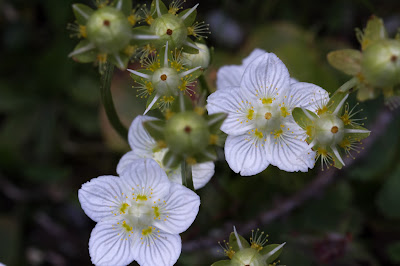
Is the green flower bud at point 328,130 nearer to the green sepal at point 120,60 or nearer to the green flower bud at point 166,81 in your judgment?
the green flower bud at point 166,81

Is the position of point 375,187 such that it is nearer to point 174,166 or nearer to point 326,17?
point 326,17

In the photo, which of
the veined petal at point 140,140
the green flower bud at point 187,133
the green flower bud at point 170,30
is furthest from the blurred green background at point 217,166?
the green flower bud at point 187,133

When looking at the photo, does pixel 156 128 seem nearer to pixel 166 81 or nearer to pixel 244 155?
pixel 166 81

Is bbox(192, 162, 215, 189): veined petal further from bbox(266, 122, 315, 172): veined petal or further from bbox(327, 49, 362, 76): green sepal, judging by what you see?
bbox(327, 49, 362, 76): green sepal

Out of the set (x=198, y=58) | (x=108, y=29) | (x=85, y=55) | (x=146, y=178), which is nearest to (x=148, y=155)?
(x=146, y=178)

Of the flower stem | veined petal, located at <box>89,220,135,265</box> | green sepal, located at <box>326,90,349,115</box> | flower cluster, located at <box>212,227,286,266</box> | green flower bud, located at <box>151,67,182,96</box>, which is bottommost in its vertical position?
flower cluster, located at <box>212,227,286,266</box>

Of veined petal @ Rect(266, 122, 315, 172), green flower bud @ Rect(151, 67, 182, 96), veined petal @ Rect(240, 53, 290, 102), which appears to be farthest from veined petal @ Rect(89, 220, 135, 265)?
veined petal @ Rect(240, 53, 290, 102)
